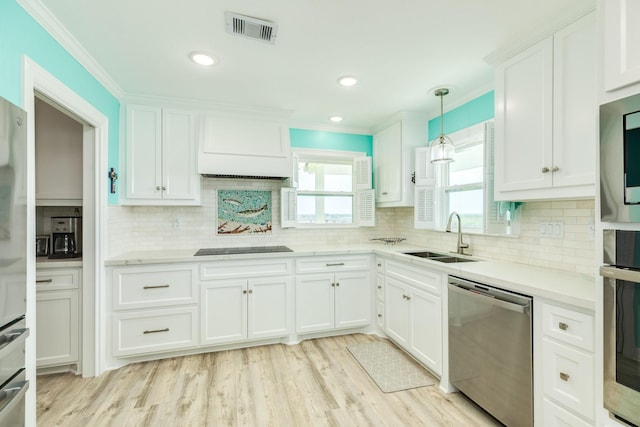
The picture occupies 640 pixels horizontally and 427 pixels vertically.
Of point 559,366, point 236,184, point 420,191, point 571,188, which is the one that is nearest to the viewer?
point 559,366

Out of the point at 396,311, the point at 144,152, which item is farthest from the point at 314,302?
the point at 144,152

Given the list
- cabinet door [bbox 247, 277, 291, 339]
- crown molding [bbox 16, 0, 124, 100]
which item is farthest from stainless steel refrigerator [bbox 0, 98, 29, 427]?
cabinet door [bbox 247, 277, 291, 339]

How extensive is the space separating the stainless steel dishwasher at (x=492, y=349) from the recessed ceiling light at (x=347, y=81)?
1759mm

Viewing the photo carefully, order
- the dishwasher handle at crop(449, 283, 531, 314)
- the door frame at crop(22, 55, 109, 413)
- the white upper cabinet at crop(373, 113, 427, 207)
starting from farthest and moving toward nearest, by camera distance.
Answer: the white upper cabinet at crop(373, 113, 427, 207), the door frame at crop(22, 55, 109, 413), the dishwasher handle at crop(449, 283, 531, 314)

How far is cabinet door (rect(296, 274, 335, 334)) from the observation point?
2.94 metres

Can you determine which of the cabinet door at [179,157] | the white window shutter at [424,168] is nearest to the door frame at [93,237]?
the cabinet door at [179,157]

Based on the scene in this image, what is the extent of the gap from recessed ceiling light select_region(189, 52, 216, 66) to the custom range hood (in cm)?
87

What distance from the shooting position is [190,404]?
1993mm

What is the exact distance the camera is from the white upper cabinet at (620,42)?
105 centimetres

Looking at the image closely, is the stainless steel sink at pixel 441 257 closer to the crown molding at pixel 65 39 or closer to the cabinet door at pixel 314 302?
the cabinet door at pixel 314 302

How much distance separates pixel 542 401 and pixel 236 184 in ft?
10.3

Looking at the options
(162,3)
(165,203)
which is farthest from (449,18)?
(165,203)

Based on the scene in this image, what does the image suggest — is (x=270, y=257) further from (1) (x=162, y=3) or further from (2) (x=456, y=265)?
(1) (x=162, y=3)

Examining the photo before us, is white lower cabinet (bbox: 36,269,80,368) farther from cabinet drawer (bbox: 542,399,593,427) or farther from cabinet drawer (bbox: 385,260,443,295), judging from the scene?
cabinet drawer (bbox: 542,399,593,427)
